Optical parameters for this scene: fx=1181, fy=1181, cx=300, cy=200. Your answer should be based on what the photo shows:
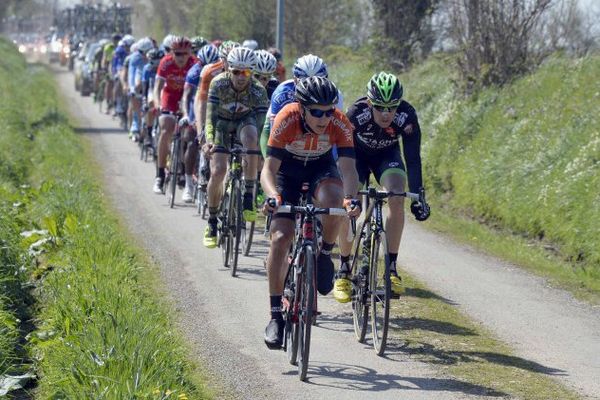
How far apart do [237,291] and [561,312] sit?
2.87 meters

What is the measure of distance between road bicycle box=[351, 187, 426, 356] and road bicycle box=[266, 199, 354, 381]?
0.69m

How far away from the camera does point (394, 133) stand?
9500 mm

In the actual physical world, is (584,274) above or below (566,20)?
below

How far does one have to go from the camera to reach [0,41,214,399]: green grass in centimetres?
694

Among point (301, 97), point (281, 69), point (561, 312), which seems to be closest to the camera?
point (301, 97)

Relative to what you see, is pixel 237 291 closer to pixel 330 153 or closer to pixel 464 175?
pixel 330 153

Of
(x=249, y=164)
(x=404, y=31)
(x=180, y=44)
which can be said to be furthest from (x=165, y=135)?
(x=404, y=31)

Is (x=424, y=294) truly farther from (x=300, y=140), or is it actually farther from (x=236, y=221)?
(x=300, y=140)

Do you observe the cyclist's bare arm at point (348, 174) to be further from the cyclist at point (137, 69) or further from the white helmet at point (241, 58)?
the cyclist at point (137, 69)

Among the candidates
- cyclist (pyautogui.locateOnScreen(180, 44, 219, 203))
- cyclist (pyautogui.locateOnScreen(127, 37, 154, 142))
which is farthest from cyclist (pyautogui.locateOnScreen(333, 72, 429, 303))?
cyclist (pyautogui.locateOnScreen(127, 37, 154, 142))

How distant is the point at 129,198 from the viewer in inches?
659

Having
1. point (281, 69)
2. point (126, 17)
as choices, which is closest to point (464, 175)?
point (281, 69)

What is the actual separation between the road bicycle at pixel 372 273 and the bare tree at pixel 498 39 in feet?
36.7

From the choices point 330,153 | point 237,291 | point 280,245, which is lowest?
point 237,291
